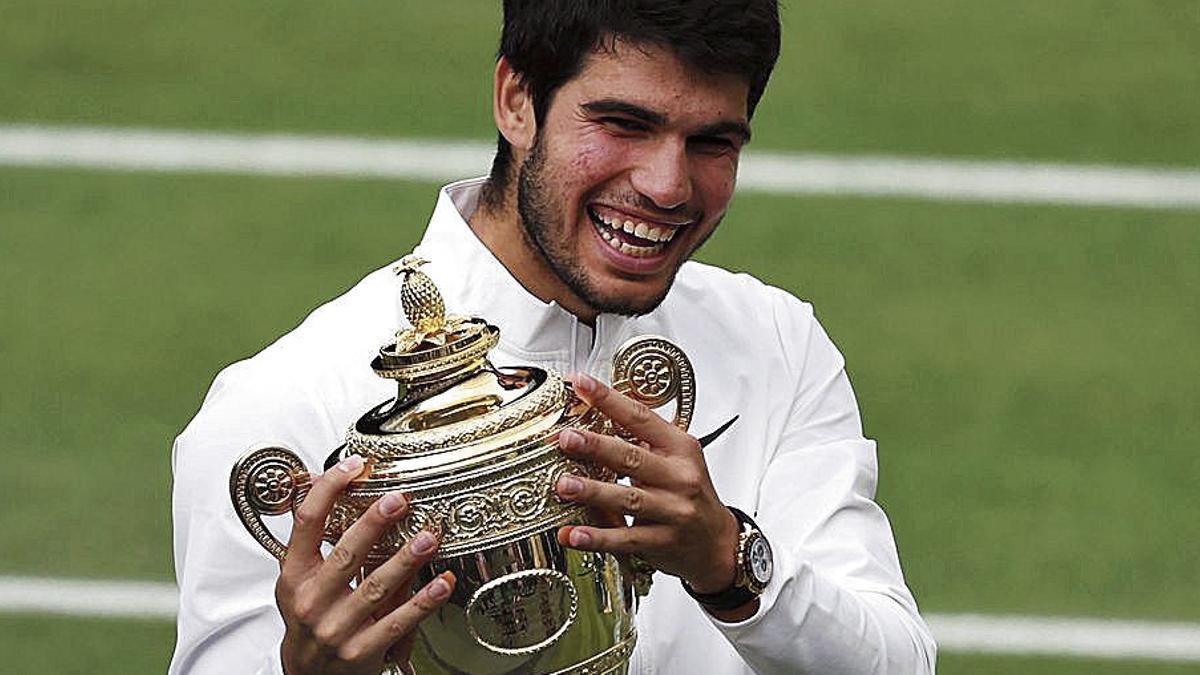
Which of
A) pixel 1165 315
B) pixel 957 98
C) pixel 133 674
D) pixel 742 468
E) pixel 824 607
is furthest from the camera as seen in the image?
pixel 957 98

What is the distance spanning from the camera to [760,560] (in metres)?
3.27

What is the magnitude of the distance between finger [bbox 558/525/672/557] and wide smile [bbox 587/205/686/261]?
1.86ft

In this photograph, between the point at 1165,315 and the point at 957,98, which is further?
the point at 957,98

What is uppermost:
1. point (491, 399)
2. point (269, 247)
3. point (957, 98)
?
point (491, 399)

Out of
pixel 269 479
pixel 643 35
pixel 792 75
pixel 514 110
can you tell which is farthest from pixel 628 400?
pixel 792 75

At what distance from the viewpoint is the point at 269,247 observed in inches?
319

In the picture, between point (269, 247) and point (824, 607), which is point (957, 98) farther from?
point (824, 607)

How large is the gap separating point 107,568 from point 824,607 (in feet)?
13.4

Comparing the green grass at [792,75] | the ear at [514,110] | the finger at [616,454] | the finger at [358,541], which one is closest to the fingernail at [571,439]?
the finger at [616,454]

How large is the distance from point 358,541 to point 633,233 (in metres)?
0.76

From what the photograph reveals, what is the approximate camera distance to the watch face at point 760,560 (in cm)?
325

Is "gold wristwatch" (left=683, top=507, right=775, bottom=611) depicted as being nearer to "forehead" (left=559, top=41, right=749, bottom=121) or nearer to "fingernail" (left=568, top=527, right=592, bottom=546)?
"fingernail" (left=568, top=527, right=592, bottom=546)

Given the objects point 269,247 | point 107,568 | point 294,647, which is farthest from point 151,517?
point 294,647

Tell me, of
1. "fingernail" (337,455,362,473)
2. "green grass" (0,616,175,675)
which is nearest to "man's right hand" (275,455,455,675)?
"fingernail" (337,455,362,473)
